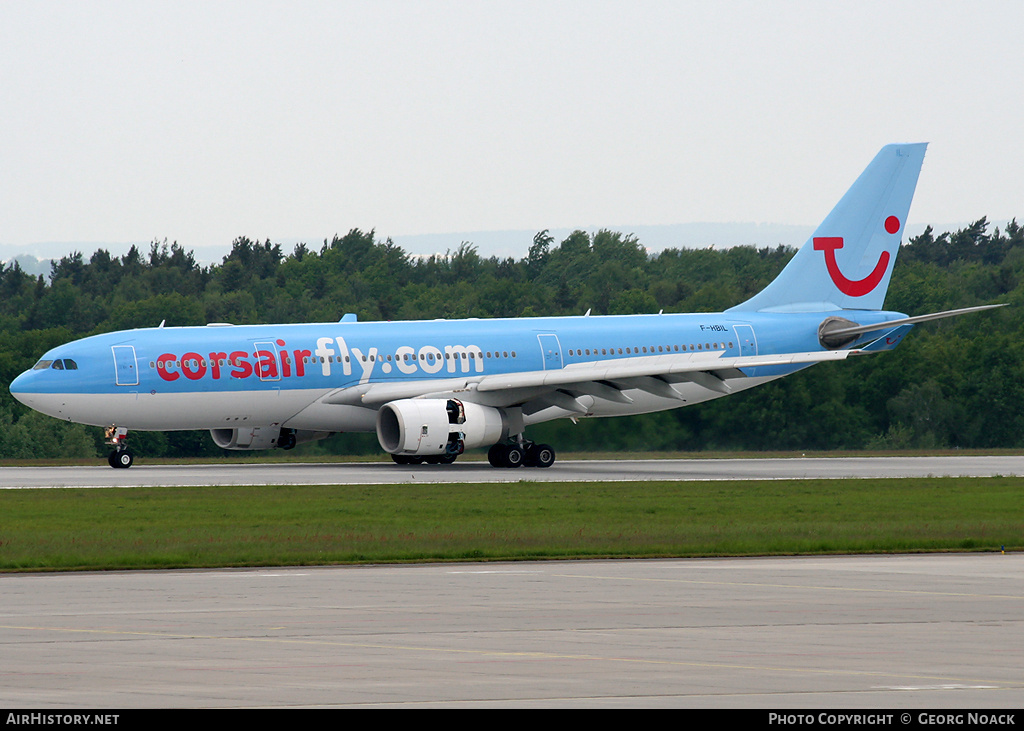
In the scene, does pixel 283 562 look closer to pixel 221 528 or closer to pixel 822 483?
pixel 221 528

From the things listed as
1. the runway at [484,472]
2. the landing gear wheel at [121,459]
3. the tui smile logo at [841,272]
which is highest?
the tui smile logo at [841,272]

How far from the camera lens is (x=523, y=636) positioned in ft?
49.0

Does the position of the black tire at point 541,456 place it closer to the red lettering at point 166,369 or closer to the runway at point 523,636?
the red lettering at point 166,369

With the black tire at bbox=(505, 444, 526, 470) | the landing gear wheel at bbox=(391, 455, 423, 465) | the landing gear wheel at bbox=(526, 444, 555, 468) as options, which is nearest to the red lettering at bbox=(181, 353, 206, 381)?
the landing gear wheel at bbox=(391, 455, 423, 465)

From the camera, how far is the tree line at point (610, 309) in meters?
68.4

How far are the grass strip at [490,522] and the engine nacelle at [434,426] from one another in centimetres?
678

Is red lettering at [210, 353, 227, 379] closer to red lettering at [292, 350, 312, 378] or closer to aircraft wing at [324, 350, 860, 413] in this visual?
red lettering at [292, 350, 312, 378]

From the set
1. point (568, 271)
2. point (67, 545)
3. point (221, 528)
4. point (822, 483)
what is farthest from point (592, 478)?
point (568, 271)

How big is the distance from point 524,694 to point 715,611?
5.47 meters

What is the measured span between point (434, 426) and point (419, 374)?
12.3 feet

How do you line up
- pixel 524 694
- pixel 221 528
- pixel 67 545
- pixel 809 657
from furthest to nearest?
1. pixel 221 528
2. pixel 67 545
3. pixel 809 657
4. pixel 524 694

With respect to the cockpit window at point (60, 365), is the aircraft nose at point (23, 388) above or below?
below

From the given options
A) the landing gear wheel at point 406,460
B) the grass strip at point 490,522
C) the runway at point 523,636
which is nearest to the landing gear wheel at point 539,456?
the landing gear wheel at point 406,460

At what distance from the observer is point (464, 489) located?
36.6m
